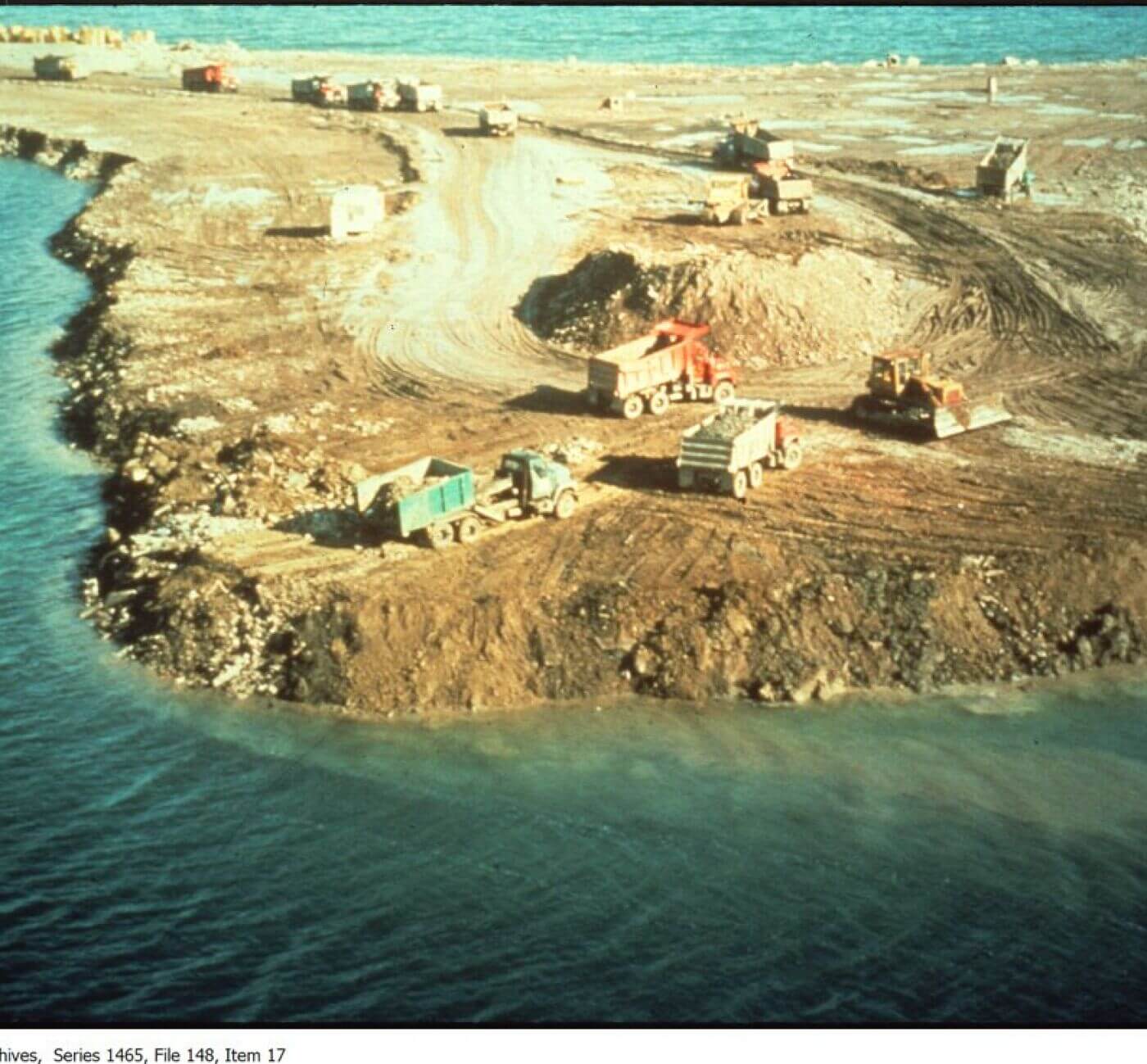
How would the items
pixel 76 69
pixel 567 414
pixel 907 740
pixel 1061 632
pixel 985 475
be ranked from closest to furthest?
pixel 907 740, pixel 1061 632, pixel 985 475, pixel 567 414, pixel 76 69

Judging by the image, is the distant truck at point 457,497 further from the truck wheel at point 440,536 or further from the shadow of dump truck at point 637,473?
the shadow of dump truck at point 637,473

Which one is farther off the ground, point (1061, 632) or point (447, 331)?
point (447, 331)

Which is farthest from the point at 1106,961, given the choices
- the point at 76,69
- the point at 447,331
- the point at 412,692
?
the point at 76,69

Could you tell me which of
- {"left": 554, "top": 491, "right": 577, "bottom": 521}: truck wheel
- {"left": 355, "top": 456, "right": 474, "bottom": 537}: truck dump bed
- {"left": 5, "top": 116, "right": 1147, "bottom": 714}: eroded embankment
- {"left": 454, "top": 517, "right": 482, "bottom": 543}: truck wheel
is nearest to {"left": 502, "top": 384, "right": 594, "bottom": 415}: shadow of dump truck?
{"left": 5, "top": 116, "right": 1147, "bottom": 714}: eroded embankment

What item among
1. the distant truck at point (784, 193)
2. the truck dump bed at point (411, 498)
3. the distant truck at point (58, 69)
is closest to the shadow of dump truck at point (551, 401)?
the truck dump bed at point (411, 498)

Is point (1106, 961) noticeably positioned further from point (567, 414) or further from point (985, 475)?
point (567, 414)
